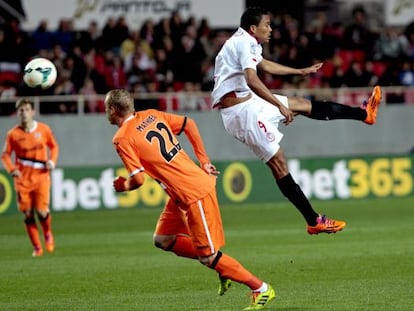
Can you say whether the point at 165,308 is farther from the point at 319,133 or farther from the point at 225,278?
the point at 319,133

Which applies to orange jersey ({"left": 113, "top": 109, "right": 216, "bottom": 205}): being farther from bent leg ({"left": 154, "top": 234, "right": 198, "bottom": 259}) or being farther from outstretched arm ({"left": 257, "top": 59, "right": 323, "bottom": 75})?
outstretched arm ({"left": 257, "top": 59, "right": 323, "bottom": 75})

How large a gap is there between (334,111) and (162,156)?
2.62 m

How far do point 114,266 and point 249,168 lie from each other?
423 inches

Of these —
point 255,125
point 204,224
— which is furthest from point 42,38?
point 204,224

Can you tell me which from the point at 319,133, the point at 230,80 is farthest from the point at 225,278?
the point at 319,133

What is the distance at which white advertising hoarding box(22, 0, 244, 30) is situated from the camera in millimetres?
25391

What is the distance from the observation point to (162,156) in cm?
974

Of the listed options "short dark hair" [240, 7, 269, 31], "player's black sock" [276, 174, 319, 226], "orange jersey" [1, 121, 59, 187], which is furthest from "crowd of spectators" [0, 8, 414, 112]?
"player's black sock" [276, 174, 319, 226]

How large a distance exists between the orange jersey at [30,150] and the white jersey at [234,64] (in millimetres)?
5825

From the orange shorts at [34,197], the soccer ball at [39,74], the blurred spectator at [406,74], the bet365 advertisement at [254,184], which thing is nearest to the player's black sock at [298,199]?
the soccer ball at [39,74]

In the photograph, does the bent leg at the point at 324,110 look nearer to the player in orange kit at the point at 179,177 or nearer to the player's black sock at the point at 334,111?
the player's black sock at the point at 334,111

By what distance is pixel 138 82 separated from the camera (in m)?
24.8

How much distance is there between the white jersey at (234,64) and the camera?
447 inches

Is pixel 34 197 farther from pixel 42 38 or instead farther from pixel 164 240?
pixel 42 38
